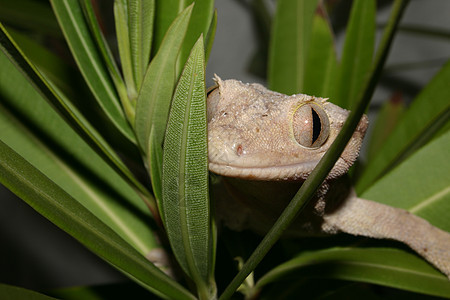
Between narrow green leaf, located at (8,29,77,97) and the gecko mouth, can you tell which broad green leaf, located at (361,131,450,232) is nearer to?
the gecko mouth

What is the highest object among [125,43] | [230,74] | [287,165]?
[125,43]

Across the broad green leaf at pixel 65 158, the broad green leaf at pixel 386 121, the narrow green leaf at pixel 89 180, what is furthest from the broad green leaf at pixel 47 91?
the broad green leaf at pixel 386 121

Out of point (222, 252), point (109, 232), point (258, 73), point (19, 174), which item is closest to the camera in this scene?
point (19, 174)

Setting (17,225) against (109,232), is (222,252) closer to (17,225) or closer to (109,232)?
(109,232)

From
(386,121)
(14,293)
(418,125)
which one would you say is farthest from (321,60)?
(14,293)

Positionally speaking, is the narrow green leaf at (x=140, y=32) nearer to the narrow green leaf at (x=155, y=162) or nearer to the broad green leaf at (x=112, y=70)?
the broad green leaf at (x=112, y=70)

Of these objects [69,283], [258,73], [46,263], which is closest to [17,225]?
[46,263]

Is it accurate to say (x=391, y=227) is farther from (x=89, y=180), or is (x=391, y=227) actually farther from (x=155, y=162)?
(x=89, y=180)
